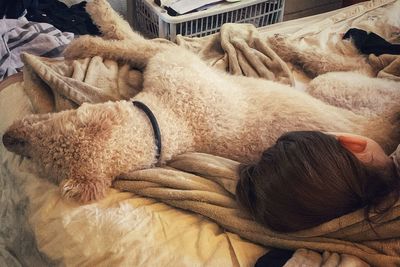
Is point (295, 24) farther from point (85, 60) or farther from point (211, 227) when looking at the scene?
point (211, 227)

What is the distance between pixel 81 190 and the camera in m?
0.89

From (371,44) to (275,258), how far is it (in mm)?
1027

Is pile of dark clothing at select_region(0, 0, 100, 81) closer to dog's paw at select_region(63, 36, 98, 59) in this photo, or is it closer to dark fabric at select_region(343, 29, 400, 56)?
dog's paw at select_region(63, 36, 98, 59)

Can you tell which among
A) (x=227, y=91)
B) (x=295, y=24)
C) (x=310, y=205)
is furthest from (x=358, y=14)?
(x=310, y=205)

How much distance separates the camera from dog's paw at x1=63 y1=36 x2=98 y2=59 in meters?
1.31

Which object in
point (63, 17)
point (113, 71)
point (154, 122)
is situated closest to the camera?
point (154, 122)

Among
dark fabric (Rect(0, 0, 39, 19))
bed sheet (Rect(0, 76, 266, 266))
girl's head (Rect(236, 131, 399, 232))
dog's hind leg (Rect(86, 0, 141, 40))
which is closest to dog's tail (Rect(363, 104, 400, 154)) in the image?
girl's head (Rect(236, 131, 399, 232))

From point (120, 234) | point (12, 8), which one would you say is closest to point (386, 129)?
point (120, 234)

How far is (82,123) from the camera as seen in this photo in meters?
0.92

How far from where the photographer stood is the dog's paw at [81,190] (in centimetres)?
89

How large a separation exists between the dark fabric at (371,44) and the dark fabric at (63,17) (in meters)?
1.01

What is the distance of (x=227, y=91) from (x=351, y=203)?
1.54 feet

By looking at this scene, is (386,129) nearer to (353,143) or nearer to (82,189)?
(353,143)

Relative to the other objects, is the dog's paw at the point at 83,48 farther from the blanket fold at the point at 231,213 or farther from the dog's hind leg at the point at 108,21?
the blanket fold at the point at 231,213
